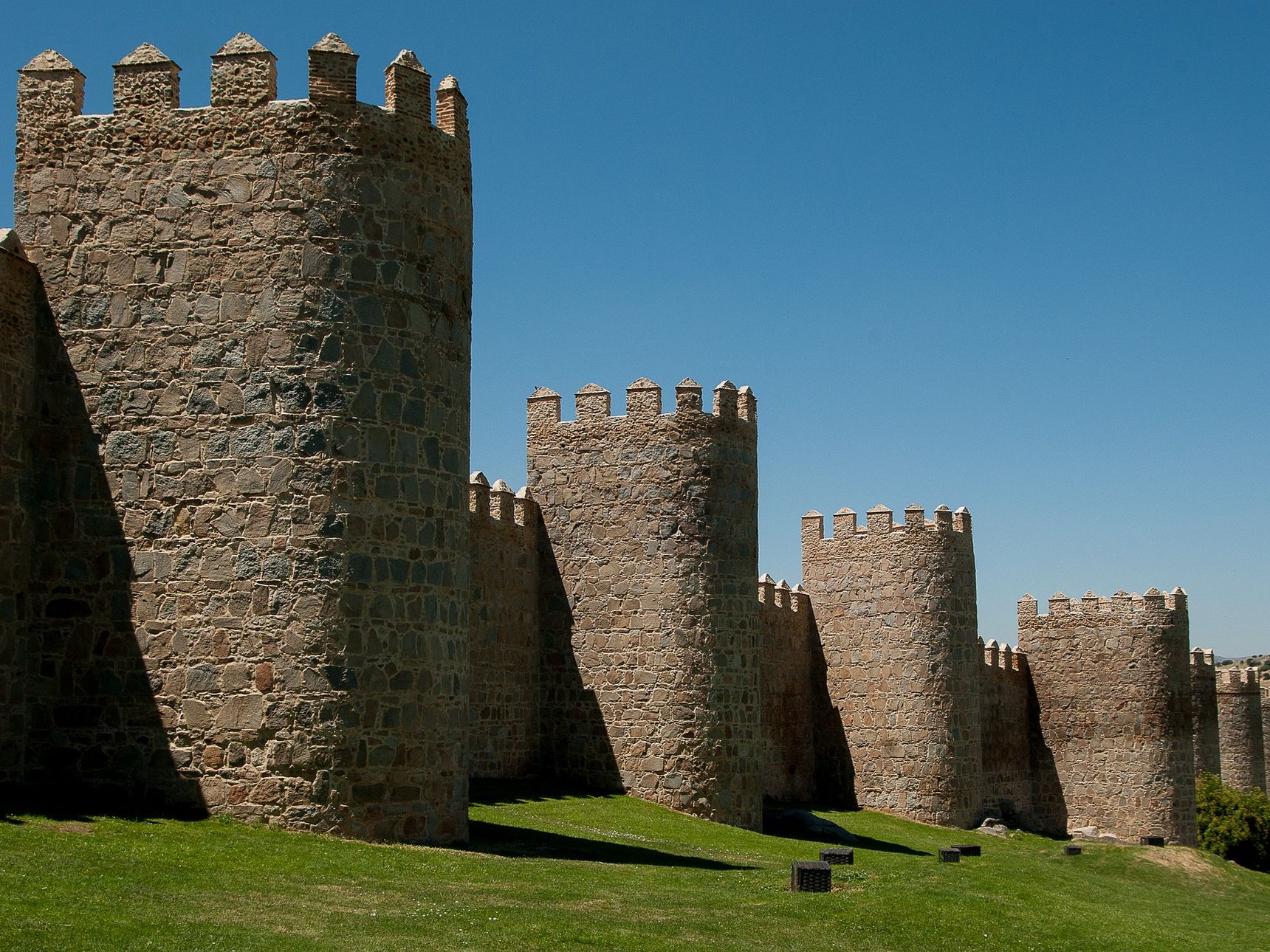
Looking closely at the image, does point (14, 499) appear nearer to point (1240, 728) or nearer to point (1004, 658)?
point (1004, 658)

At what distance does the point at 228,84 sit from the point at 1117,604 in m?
30.1

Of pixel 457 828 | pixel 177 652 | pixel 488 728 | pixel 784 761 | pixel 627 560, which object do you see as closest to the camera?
pixel 177 652

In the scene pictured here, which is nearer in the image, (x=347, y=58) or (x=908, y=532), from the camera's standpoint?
(x=347, y=58)

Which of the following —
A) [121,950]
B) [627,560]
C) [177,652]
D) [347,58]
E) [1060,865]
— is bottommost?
[1060,865]

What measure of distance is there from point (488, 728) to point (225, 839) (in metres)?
10.9

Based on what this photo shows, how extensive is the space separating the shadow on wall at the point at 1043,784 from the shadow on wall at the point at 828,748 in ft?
26.6

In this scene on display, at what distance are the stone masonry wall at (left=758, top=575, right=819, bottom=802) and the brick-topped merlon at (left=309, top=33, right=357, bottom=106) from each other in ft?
59.9

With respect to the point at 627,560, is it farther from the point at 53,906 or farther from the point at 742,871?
the point at 53,906

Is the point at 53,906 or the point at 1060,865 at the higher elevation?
the point at 53,906

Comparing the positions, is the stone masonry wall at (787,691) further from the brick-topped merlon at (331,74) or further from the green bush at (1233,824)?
the brick-topped merlon at (331,74)

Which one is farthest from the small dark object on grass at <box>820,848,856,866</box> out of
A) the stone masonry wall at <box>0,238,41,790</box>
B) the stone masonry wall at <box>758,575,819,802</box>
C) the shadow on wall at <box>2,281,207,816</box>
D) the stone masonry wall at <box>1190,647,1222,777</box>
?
the stone masonry wall at <box>1190,647,1222,777</box>

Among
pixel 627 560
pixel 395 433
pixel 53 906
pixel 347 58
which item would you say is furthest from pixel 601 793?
pixel 53 906

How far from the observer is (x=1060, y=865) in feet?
83.8

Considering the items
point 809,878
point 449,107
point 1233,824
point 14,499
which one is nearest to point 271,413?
point 14,499
